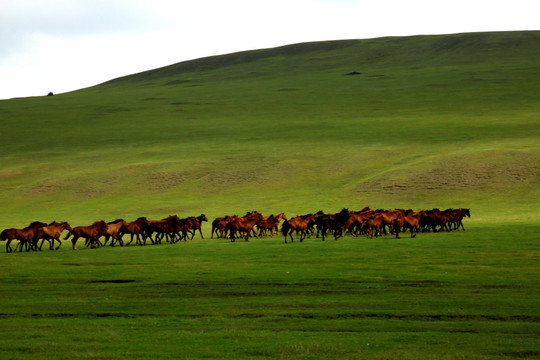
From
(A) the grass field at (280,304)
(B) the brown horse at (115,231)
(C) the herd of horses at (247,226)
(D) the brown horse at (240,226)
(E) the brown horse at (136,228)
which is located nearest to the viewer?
(A) the grass field at (280,304)

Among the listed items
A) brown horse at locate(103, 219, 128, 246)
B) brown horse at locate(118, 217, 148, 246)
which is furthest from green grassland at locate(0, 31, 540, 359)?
brown horse at locate(118, 217, 148, 246)

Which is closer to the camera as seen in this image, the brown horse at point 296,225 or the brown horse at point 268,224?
the brown horse at point 296,225

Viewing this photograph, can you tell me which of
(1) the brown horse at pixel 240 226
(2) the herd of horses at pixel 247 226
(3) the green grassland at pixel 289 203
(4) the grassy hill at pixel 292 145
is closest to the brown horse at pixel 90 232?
(2) the herd of horses at pixel 247 226

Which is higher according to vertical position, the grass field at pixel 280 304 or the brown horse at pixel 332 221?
the brown horse at pixel 332 221

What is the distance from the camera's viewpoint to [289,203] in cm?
4650

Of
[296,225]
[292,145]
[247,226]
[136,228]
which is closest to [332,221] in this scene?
[296,225]

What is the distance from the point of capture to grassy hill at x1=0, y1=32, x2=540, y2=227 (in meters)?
47.0

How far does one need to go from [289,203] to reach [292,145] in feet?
68.4

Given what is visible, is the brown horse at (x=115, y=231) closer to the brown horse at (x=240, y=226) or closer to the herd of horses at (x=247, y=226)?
the herd of horses at (x=247, y=226)

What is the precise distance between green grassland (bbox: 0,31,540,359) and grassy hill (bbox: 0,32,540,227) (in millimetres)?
271

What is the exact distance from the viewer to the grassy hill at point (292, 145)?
154ft

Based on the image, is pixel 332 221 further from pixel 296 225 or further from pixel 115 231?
pixel 115 231

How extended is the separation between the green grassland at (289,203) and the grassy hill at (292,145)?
0.89 ft

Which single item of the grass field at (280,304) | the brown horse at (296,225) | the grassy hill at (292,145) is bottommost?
the grass field at (280,304)
